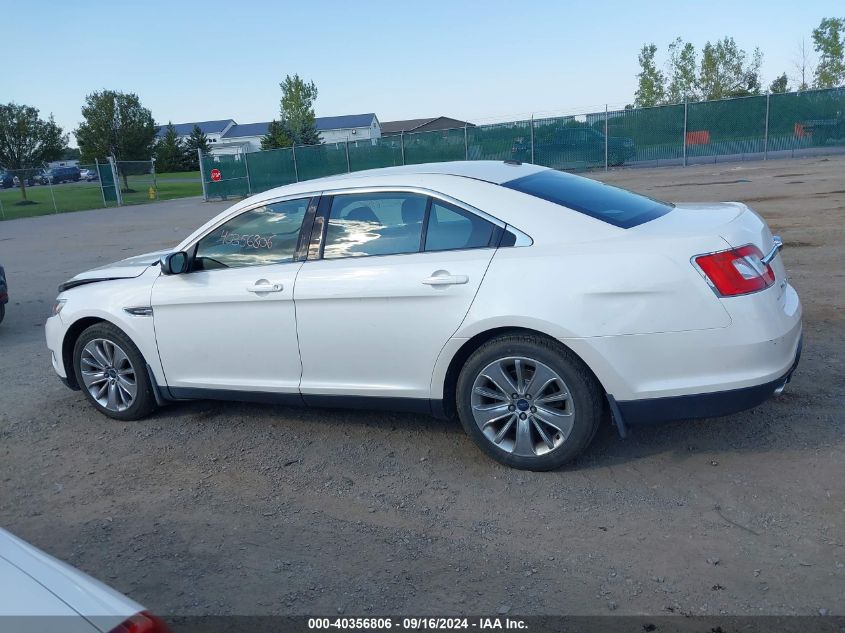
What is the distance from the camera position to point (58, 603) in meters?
1.96

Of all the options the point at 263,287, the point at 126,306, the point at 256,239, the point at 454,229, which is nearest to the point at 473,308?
the point at 454,229

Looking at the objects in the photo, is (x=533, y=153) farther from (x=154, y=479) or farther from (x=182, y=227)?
(x=154, y=479)

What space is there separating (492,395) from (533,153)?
27.2 metres

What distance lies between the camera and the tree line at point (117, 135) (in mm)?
42094

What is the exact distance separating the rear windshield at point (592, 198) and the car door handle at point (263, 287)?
60.3 inches

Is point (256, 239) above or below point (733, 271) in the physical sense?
above

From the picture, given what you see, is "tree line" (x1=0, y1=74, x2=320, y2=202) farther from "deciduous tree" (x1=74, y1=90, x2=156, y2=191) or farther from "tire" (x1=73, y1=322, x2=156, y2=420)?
"tire" (x1=73, y1=322, x2=156, y2=420)

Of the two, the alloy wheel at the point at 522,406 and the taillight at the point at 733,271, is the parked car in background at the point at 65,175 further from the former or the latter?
the taillight at the point at 733,271

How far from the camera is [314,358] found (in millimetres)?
4824

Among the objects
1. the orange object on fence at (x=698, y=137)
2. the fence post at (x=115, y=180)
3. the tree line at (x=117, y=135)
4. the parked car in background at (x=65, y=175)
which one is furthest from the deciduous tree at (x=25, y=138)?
the orange object on fence at (x=698, y=137)

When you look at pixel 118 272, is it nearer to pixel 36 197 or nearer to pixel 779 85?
pixel 36 197

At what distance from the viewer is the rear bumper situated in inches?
155

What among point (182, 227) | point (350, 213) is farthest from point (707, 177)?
point (350, 213)

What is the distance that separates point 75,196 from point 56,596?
48296 millimetres
